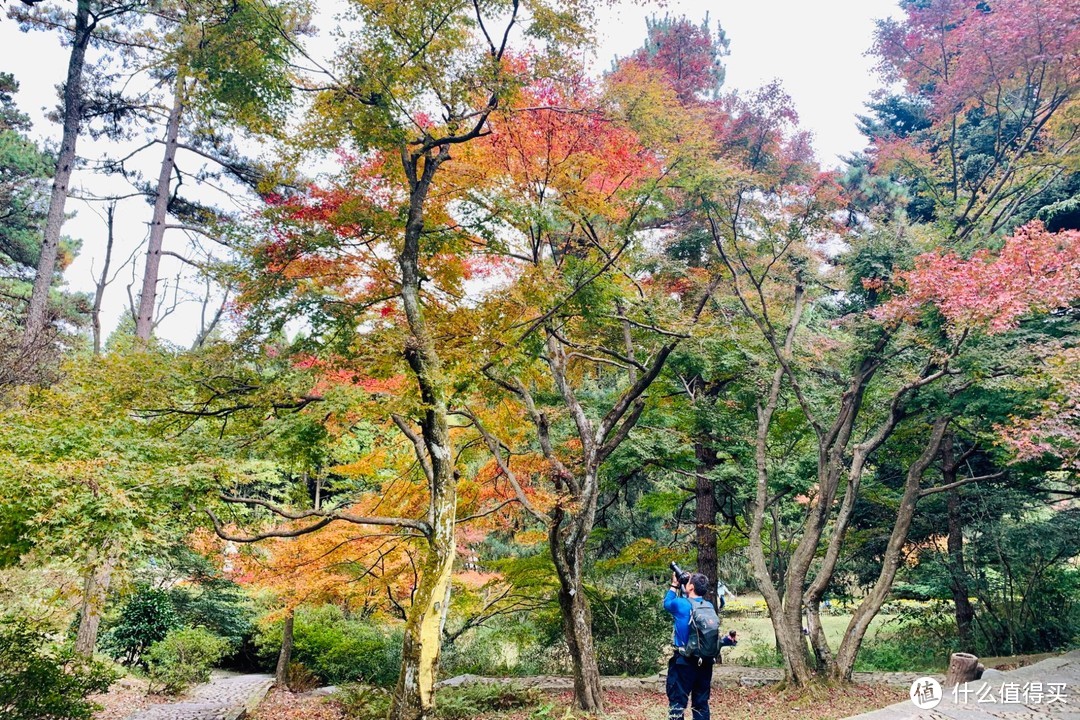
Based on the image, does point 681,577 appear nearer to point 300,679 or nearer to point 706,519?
point 706,519

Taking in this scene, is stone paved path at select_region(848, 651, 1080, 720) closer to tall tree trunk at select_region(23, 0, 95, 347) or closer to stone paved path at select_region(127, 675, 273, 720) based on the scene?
stone paved path at select_region(127, 675, 273, 720)

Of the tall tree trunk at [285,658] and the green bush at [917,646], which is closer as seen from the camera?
the tall tree trunk at [285,658]

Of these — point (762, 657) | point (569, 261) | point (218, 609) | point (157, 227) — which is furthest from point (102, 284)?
point (762, 657)

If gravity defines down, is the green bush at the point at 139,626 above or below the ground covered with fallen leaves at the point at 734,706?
above

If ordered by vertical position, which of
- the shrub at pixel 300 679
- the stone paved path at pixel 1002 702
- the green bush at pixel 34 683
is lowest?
the shrub at pixel 300 679

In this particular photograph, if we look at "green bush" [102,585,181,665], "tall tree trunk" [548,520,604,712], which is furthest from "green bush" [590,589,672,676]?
"green bush" [102,585,181,665]

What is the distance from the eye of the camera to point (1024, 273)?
647 centimetres

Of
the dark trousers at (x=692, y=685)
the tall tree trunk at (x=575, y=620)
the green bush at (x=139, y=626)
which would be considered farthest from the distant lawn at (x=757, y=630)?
the green bush at (x=139, y=626)

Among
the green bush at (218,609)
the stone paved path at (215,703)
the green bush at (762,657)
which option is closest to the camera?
the stone paved path at (215,703)

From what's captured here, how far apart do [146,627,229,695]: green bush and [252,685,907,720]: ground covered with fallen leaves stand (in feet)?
7.35

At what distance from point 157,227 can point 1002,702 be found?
47.1 ft

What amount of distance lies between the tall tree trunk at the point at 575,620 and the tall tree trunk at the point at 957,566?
733 centimetres

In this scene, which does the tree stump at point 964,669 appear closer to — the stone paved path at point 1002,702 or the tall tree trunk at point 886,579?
the stone paved path at point 1002,702

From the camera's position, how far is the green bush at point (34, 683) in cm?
535
